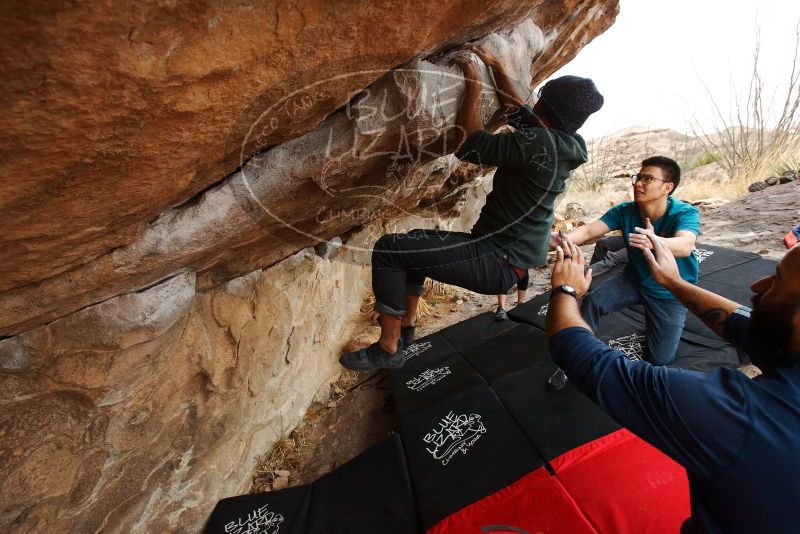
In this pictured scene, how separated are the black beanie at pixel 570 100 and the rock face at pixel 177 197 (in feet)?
0.81

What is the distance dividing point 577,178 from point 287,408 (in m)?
10.7

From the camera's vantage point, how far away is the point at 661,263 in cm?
186

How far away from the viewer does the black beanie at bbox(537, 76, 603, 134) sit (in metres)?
1.73

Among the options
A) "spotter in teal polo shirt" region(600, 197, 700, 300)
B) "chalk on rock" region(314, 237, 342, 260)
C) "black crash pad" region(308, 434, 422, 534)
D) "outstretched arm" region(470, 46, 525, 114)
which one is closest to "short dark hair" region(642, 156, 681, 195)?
"spotter in teal polo shirt" region(600, 197, 700, 300)

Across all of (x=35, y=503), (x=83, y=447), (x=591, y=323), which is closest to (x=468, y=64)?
(x=591, y=323)

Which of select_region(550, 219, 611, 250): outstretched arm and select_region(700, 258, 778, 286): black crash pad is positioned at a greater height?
select_region(550, 219, 611, 250): outstretched arm

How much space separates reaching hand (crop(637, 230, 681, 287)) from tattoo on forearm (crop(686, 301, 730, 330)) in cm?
15

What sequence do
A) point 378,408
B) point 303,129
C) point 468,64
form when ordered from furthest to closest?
1. point 378,408
2. point 468,64
3. point 303,129

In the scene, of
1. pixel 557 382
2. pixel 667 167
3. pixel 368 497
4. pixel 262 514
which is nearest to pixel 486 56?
pixel 667 167

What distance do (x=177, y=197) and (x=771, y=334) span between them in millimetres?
1846

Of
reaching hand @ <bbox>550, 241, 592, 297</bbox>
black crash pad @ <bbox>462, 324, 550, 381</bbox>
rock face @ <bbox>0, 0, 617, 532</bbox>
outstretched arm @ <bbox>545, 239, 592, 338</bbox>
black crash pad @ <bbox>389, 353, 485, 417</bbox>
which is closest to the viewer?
rock face @ <bbox>0, 0, 617, 532</bbox>

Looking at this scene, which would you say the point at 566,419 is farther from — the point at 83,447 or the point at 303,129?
the point at 83,447

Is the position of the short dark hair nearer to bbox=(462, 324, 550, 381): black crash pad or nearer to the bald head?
bbox=(462, 324, 550, 381): black crash pad

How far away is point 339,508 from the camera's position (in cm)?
243
